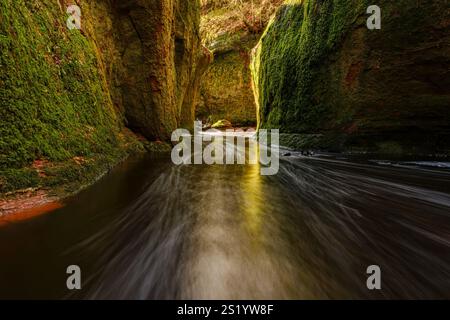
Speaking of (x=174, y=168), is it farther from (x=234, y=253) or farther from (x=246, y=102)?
(x=246, y=102)

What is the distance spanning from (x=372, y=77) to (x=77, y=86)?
869 cm

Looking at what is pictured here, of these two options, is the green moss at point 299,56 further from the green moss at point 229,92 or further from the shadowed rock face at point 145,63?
the green moss at point 229,92

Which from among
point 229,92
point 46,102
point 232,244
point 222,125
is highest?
point 229,92

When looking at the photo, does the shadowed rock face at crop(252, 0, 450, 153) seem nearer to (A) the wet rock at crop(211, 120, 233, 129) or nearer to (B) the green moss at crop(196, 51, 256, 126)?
(A) the wet rock at crop(211, 120, 233, 129)

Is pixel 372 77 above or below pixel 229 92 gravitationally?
below

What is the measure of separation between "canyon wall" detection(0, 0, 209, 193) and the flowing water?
79 centimetres

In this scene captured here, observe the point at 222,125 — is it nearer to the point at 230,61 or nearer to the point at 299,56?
the point at 230,61

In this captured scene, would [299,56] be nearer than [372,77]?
No

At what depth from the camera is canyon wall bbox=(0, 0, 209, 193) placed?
3.08m

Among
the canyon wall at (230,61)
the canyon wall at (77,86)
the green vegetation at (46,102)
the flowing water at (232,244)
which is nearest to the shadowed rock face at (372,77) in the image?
the flowing water at (232,244)

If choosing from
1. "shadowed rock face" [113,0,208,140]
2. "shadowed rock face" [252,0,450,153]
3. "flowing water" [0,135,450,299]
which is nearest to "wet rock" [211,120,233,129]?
"shadowed rock face" [252,0,450,153]

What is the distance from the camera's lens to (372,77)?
7957mm

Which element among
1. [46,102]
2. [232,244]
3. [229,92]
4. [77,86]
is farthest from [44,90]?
[229,92]

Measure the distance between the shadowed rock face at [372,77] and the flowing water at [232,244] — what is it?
3.99 metres
